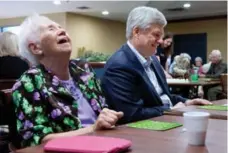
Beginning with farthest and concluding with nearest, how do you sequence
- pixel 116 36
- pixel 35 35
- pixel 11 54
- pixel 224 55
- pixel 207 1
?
1. pixel 116 36
2. pixel 224 55
3. pixel 207 1
4. pixel 11 54
5. pixel 35 35

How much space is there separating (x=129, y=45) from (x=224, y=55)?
10311mm

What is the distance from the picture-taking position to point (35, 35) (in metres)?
1.73

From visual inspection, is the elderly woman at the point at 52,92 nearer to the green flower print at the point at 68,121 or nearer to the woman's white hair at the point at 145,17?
the green flower print at the point at 68,121

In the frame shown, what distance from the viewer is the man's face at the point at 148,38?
85.1 inches

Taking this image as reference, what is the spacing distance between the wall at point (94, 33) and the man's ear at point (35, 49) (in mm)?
8680

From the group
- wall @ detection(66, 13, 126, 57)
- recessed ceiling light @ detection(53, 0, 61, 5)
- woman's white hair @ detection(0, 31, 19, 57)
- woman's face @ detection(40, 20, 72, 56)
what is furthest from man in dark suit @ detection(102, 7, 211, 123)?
wall @ detection(66, 13, 126, 57)

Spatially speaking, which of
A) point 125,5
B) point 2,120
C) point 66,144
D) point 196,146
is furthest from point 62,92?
point 125,5

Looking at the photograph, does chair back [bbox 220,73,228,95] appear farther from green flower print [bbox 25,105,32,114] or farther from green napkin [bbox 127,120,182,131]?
green flower print [bbox 25,105,32,114]

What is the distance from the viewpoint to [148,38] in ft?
7.13

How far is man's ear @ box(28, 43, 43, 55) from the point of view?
1715mm

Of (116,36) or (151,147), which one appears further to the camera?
(116,36)

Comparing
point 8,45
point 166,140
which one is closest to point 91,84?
point 166,140

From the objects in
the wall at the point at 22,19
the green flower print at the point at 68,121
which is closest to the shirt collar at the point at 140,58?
the green flower print at the point at 68,121

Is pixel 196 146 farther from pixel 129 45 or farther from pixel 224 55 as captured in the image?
pixel 224 55
